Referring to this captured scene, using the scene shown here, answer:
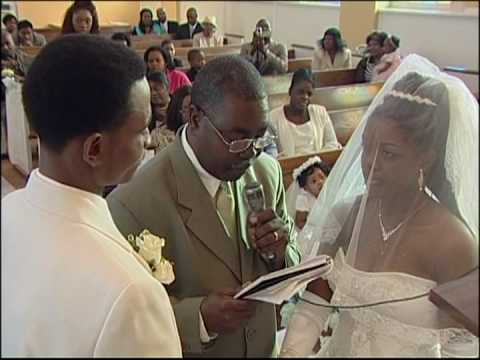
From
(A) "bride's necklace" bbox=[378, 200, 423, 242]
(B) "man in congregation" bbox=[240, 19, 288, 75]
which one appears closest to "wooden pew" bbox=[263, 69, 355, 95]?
(B) "man in congregation" bbox=[240, 19, 288, 75]

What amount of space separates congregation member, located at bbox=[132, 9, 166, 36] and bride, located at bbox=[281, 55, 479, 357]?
4.13ft

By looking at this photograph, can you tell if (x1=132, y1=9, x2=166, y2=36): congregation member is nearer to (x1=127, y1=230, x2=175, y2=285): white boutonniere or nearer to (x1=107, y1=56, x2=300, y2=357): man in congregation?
(x1=107, y1=56, x2=300, y2=357): man in congregation

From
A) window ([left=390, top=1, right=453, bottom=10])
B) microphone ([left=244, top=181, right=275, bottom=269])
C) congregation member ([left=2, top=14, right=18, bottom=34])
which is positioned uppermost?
congregation member ([left=2, top=14, right=18, bottom=34])

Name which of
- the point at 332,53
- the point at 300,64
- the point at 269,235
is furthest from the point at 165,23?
the point at 332,53

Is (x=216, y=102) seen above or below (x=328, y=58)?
above

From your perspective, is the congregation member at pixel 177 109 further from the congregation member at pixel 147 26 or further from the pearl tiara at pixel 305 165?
the pearl tiara at pixel 305 165

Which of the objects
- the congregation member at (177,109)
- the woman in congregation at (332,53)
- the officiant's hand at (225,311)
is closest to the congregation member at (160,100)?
the congregation member at (177,109)

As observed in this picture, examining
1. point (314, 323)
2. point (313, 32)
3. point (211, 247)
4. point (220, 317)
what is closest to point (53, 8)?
point (211, 247)

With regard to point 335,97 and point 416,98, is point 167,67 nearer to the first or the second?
point 416,98

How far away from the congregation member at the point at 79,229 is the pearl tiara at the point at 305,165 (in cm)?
243

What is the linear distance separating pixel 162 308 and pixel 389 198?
0.62 meters

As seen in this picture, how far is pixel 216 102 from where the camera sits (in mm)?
1375

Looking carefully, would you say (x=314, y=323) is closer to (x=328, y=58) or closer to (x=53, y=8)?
(x=53, y=8)

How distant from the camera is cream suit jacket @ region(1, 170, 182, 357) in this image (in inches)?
23.9
